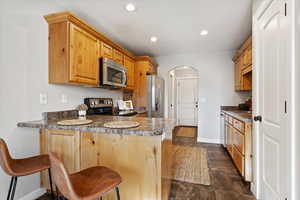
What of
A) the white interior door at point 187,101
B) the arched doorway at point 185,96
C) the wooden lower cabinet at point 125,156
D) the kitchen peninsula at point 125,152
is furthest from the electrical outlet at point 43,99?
the white interior door at point 187,101

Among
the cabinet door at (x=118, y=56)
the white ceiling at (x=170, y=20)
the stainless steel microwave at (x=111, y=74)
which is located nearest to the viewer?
the white ceiling at (x=170, y=20)

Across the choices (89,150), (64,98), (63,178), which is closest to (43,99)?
(64,98)

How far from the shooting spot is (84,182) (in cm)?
100

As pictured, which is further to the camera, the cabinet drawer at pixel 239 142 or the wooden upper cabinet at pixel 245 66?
the wooden upper cabinet at pixel 245 66

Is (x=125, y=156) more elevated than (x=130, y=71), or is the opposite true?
(x=130, y=71)

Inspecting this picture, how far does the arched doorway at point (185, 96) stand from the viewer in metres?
6.11

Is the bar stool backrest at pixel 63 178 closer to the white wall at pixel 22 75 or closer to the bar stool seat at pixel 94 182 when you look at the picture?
the bar stool seat at pixel 94 182

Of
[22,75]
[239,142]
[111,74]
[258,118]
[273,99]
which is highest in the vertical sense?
[111,74]

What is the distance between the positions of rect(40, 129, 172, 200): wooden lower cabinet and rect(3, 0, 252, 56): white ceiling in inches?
65.7

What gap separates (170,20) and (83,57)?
1.44 meters

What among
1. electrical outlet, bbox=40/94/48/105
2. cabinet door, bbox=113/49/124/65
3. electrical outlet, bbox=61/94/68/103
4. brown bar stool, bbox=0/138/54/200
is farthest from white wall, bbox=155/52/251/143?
brown bar stool, bbox=0/138/54/200

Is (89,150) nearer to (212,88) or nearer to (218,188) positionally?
(218,188)

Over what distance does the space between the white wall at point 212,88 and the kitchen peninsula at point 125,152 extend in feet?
9.49

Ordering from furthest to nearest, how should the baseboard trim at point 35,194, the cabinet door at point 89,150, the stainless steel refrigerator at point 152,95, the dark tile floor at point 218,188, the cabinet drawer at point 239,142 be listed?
the stainless steel refrigerator at point 152,95
the cabinet drawer at point 239,142
the dark tile floor at point 218,188
the baseboard trim at point 35,194
the cabinet door at point 89,150
